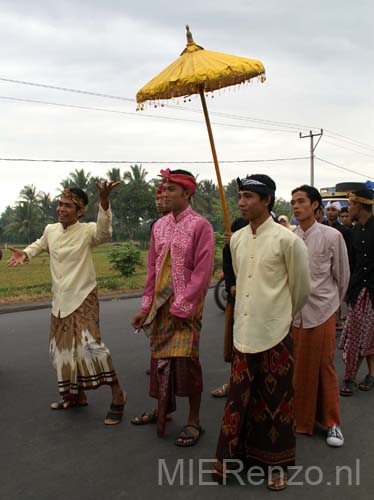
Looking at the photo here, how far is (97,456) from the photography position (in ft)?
10.6

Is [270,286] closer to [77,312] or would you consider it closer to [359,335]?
[77,312]

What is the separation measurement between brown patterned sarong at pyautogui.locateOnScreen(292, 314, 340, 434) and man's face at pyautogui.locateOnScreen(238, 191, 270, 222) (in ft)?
3.61

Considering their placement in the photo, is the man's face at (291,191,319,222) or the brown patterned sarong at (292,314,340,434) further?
the man's face at (291,191,319,222)

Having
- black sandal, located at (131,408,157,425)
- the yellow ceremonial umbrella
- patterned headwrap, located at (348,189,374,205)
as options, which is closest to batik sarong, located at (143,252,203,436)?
black sandal, located at (131,408,157,425)

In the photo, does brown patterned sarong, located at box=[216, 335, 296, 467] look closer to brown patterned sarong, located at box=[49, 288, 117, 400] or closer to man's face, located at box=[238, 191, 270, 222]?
man's face, located at box=[238, 191, 270, 222]

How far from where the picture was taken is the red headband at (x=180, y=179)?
11.3ft

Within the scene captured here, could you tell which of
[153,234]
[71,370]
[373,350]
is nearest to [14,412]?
[71,370]

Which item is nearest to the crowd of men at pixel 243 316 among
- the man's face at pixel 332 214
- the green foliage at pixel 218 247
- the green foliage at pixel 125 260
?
the man's face at pixel 332 214

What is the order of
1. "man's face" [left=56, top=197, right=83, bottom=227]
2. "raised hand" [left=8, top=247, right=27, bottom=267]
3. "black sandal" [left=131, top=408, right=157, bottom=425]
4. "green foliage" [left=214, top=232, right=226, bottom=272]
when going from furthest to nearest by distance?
"green foliage" [left=214, top=232, right=226, bottom=272] < "raised hand" [left=8, top=247, right=27, bottom=267] < "man's face" [left=56, top=197, right=83, bottom=227] < "black sandal" [left=131, top=408, right=157, bottom=425]

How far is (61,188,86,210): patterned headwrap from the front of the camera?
397 cm

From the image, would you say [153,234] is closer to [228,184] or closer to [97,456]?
[97,456]

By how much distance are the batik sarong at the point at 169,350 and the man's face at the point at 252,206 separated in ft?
2.60

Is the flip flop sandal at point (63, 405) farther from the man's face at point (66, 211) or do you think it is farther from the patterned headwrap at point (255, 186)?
the patterned headwrap at point (255, 186)

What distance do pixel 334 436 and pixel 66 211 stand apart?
264cm
